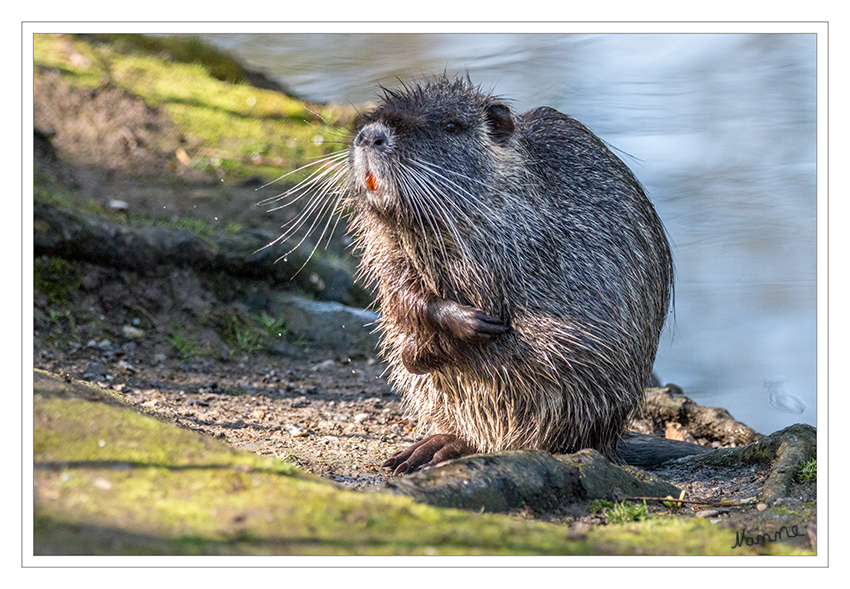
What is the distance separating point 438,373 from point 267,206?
3562 millimetres

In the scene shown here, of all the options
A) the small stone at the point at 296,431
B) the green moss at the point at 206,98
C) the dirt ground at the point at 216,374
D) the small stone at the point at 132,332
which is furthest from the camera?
the green moss at the point at 206,98

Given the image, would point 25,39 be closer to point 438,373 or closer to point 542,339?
point 438,373

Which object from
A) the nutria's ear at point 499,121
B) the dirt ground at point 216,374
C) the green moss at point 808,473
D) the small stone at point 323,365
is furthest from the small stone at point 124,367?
the green moss at point 808,473

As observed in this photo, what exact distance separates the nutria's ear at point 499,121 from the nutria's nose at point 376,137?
21.9 inches

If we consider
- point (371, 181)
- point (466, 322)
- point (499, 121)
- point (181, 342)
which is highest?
point (499, 121)

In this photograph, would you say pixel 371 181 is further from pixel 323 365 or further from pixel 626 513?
pixel 323 365

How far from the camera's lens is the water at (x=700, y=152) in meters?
5.75

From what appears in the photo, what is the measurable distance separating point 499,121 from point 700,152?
4.23 metres

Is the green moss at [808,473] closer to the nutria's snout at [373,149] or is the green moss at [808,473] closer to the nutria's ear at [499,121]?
the nutria's ear at [499,121]

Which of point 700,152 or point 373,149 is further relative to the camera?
point 700,152

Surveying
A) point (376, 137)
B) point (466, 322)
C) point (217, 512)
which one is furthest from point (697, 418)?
point (217, 512)

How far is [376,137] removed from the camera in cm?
341
